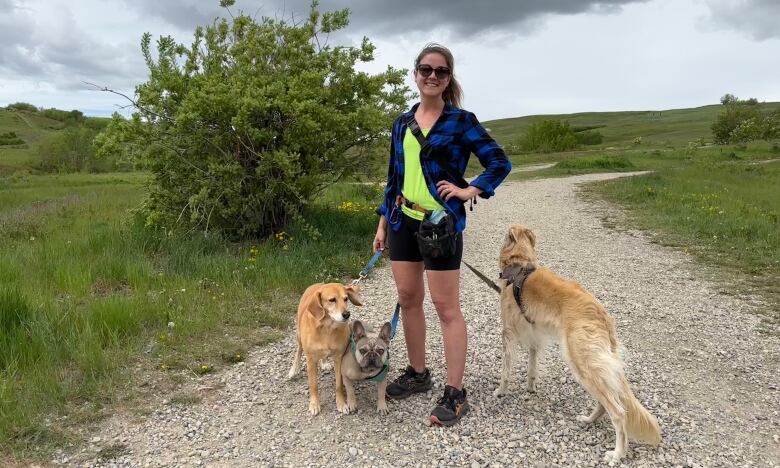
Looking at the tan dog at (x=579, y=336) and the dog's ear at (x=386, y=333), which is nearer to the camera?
the tan dog at (x=579, y=336)

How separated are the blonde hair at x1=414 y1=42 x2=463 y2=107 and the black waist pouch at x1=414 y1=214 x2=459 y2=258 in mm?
855

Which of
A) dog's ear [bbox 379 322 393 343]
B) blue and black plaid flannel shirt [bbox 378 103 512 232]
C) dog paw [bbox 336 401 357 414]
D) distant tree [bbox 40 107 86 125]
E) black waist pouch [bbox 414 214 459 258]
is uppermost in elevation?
distant tree [bbox 40 107 86 125]

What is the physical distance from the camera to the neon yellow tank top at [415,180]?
3627 mm

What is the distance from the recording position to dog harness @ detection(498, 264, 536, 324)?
4.16m

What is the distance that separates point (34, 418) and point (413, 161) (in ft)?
11.0

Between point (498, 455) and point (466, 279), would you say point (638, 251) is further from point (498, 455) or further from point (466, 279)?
point (498, 455)

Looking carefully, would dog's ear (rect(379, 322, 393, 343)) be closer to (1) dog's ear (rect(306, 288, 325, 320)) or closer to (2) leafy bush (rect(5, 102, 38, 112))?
(1) dog's ear (rect(306, 288, 325, 320))

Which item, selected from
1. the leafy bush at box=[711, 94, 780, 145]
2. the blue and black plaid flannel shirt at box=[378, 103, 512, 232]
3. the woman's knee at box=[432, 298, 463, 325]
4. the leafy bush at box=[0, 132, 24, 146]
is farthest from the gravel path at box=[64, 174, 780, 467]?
the leafy bush at box=[0, 132, 24, 146]

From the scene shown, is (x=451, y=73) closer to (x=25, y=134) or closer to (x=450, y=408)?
(x=450, y=408)

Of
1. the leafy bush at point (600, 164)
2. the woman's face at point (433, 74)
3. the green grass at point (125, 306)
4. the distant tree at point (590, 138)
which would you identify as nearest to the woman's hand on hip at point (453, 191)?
the woman's face at point (433, 74)

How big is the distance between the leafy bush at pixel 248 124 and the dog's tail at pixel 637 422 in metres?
5.94

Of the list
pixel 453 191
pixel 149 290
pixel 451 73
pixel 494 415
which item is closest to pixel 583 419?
pixel 494 415

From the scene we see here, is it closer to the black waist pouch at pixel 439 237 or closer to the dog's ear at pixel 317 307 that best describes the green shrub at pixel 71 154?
the dog's ear at pixel 317 307

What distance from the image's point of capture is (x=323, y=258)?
828 cm
